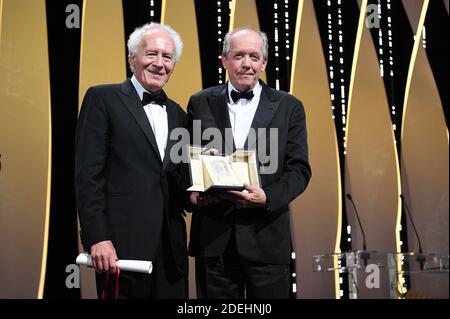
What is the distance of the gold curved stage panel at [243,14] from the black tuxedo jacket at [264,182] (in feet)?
6.05

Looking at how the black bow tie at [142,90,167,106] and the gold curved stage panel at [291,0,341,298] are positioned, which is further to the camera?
the gold curved stage panel at [291,0,341,298]

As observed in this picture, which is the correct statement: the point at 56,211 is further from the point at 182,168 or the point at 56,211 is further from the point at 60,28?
the point at 182,168

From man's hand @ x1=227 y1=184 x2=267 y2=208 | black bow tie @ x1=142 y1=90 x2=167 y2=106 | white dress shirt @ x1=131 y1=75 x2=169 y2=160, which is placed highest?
black bow tie @ x1=142 y1=90 x2=167 y2=106

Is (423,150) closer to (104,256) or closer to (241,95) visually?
(241,95)

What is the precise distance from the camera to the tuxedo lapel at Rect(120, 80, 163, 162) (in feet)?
8.48

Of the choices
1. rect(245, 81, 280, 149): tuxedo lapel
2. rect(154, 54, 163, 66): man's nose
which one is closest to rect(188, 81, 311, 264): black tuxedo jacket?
rect(245, 81, 280, 149): tuxedo lapel

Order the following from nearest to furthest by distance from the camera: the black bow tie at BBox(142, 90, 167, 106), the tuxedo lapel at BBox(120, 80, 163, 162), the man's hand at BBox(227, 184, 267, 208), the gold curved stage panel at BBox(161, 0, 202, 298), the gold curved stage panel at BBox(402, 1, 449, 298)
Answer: the man's hand at BBox(227, 184, 267, 208) < the tuxedo lapel at BBox(120, 80, 163, 162) < the black bow tie at BBox(142, 90, 167, 106) < the gold curved stage panel at BBox(161, 0, 202, 298) < the gold curved stage panel at BBox(402, 1, 449, 298)

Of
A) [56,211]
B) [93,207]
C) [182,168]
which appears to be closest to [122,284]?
[93,207]

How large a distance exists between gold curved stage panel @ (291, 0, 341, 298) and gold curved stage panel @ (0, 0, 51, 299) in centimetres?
185

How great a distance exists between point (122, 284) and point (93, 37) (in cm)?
223

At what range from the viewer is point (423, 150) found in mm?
4953

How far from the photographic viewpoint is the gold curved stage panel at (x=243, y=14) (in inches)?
178

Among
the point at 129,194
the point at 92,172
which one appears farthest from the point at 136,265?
the point at 92,172

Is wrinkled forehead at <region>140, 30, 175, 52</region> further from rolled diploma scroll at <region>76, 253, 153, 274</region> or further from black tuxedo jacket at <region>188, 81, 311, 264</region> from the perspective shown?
rolled diploma scroll at <region>76, 253, 153, 274</region>
